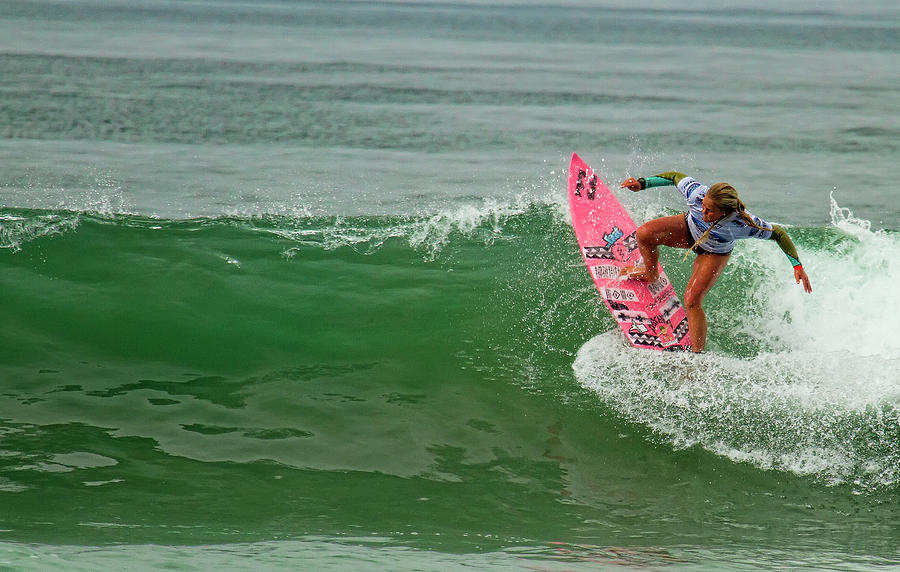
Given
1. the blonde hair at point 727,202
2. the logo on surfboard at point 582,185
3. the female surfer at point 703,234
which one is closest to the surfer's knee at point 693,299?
the female surfer at point 703,234

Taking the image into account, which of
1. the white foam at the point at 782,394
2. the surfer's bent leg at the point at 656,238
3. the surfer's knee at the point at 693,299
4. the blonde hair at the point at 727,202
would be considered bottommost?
the white foam at the point at 782,394

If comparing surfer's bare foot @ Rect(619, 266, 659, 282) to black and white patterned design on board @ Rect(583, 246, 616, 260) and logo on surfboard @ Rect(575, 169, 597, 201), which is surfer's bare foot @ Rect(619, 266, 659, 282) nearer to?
black and white patterned design on board @ Rect(583, 246, 616, 260)

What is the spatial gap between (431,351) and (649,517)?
2888 mm

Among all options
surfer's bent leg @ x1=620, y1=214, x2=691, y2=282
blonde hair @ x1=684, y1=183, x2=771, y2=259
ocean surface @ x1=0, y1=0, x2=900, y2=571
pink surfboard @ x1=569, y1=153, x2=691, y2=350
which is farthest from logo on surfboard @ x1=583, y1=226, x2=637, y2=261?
blonde hair @ x1=684, y1=183, x2=771, y2=259

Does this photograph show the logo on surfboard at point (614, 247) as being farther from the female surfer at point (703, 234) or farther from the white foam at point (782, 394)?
the white foam at point (782, 394)

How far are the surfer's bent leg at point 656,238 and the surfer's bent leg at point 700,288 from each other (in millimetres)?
278

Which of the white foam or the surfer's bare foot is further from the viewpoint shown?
the surfer's bare foot

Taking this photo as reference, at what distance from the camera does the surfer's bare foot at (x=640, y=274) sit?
8.55 m

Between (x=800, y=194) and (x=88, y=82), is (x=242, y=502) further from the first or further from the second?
(x=88, y=82)

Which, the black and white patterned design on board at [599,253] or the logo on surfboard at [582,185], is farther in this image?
the logo on surfboard at [582,185]

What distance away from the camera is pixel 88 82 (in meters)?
24.6

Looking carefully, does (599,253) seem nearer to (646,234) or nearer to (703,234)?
(646,234)

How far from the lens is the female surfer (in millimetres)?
7199

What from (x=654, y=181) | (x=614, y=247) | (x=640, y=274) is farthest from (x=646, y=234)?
(x=614, y=247)
